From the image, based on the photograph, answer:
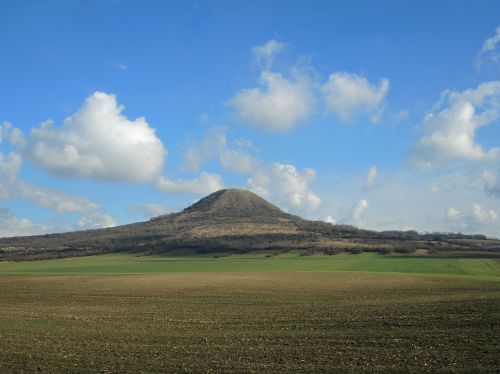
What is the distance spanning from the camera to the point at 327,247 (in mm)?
147625

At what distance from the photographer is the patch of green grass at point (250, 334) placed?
18422mm

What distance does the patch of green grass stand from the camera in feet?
60.4

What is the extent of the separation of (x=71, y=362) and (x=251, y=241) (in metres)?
151

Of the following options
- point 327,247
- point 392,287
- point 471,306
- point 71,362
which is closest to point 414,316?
point 471,306

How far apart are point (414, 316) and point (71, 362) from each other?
19.9 meters

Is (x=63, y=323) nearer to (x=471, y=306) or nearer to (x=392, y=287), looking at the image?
(x=471, y=306)

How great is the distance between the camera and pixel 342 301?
3981 centimetres

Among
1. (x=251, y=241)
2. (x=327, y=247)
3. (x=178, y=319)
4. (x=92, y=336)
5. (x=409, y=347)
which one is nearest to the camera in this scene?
(x=409, y=347)

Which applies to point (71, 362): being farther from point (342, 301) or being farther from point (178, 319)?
point (342, 301)

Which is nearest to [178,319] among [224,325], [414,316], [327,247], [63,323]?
[224,325]

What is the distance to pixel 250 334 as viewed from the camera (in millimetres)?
25047

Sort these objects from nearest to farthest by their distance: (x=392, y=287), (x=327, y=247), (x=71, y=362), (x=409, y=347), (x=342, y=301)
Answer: (x=71, y=362), (x=409, y=347), (x=342, y=301), (x=392, y=287), (x=327, y=247)

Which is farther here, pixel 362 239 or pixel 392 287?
pixel 362 239

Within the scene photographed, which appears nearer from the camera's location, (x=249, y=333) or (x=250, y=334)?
(x=250, y=334)
